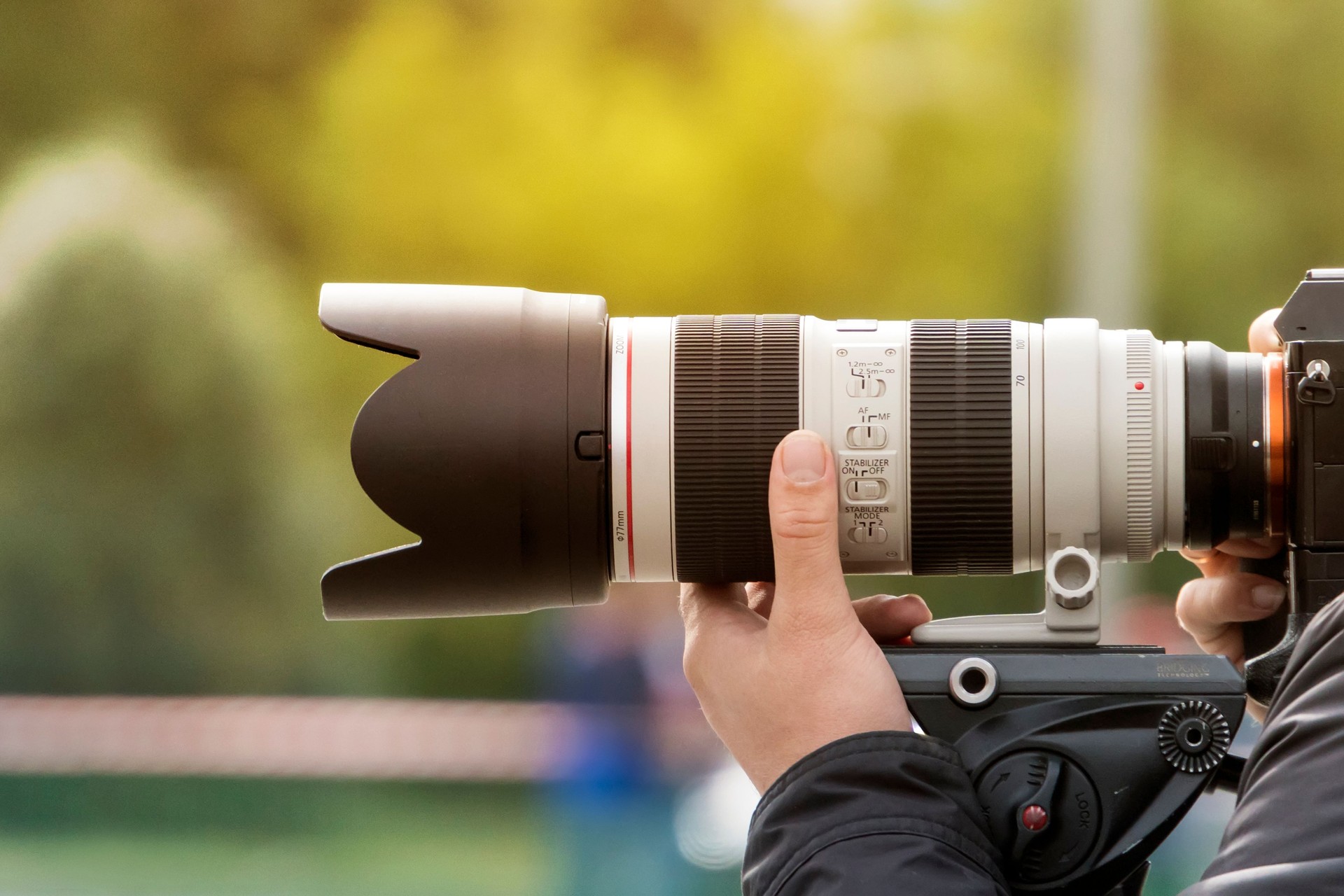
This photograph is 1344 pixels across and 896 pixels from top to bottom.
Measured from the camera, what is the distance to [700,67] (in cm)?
194

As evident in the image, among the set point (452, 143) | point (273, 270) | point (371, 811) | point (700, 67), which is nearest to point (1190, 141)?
point (700, 67)

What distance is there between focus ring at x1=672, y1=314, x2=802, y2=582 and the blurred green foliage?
103cm

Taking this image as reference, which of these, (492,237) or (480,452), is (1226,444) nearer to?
(480,452)

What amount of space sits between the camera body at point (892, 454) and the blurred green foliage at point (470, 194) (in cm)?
103

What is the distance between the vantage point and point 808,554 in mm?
831

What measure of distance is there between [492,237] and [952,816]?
4.62 feet

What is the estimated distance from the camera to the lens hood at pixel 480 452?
88 cm

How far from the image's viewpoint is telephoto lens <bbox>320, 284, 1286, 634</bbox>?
0.88 metres

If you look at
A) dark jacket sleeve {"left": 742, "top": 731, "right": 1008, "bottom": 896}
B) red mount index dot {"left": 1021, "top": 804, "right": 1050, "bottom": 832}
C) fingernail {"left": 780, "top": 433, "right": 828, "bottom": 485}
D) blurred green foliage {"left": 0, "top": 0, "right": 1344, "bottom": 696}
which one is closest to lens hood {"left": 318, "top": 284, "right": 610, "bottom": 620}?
fingernail {"left": 780, "top": 433, "right": 828, "bottom": 485}

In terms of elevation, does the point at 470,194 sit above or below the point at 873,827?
above

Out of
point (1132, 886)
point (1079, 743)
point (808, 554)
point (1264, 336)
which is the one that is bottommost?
point (1132, 886)

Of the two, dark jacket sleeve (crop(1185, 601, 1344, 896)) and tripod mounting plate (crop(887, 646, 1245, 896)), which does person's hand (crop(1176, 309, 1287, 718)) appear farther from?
dark jacket sleeve (crop(1185, 601, 1344, 896))

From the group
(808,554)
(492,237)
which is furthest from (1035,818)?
(492,237)

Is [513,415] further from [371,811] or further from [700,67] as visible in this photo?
[371,811]
